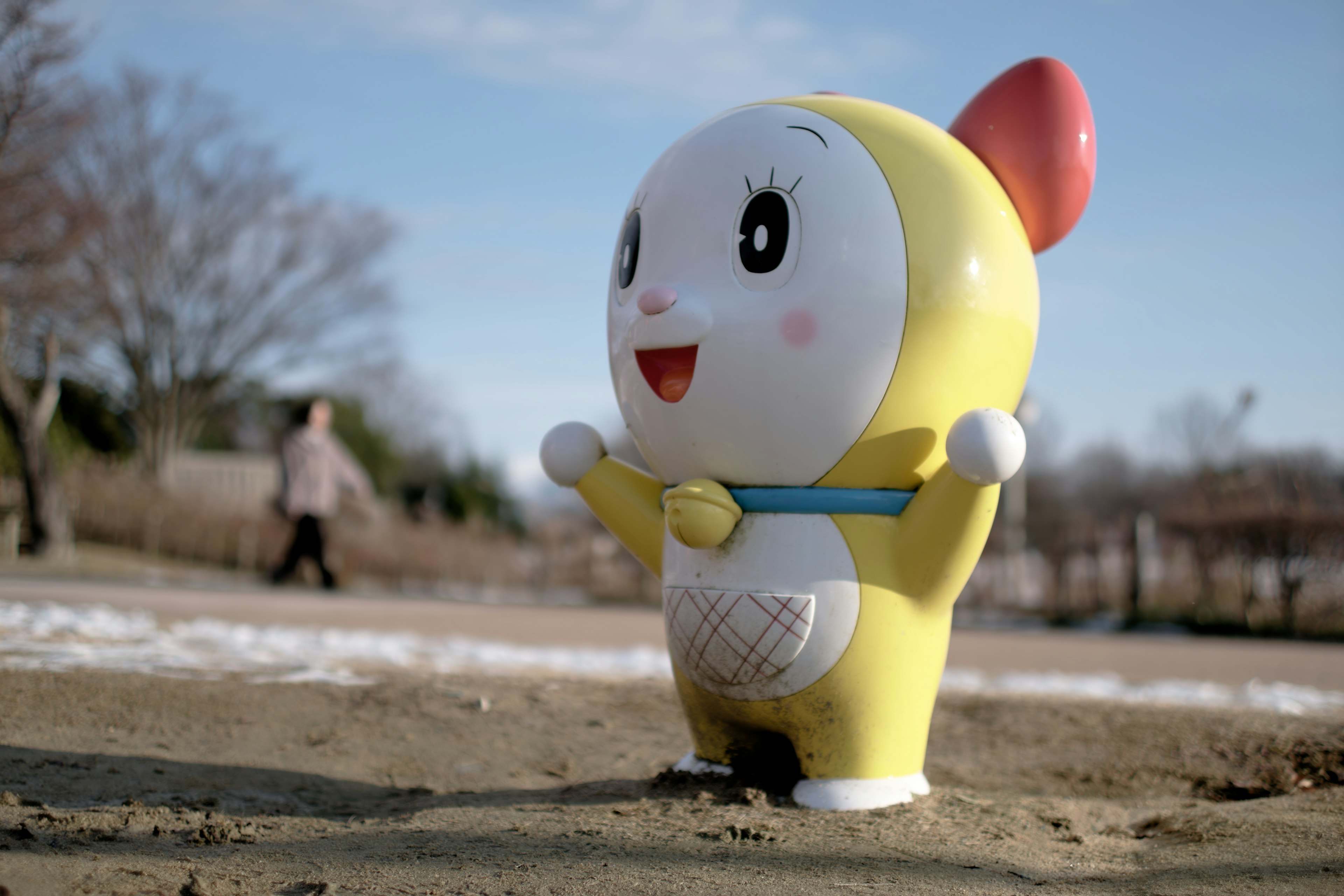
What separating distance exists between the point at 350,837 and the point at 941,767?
2870 mm

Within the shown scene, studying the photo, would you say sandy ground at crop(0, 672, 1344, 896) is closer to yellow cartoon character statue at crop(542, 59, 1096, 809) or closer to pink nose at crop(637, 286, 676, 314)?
yellow cartoon character statue at crop(542, 59, 1096, 809)

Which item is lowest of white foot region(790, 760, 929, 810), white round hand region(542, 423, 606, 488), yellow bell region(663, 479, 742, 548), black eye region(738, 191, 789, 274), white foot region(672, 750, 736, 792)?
white foot region(672, 750, 736, 792)

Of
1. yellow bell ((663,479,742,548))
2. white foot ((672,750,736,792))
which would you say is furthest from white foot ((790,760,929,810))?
yellow bell ((663,479,742,548))

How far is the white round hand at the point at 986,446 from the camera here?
3264 mm

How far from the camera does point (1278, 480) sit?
18.6m

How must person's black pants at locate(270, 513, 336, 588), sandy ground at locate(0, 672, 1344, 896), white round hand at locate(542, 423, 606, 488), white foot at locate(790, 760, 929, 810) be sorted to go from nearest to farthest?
sandy ground at locate(0, 672, 1344, 896)
white foot at locate(790, 760, 929, 810)
white round hand at locate(542, 423, 606, 488)
person's black pants at locate(270, 513, 336, 588)

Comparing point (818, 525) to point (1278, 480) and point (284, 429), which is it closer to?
point (1278, 480)

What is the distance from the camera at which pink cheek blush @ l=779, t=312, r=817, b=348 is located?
135 inches

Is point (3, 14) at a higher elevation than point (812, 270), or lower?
higher

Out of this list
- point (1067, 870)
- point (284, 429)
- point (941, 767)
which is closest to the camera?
point (1067, 870)


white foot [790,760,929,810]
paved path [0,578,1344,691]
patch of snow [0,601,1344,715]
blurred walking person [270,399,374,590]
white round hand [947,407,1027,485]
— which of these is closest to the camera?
white round hand [947,407,1027,485]

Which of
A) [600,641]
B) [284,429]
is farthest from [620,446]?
[600,641]

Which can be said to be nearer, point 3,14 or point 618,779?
point 618,779

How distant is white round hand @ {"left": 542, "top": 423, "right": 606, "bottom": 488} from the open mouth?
24.9 inches
